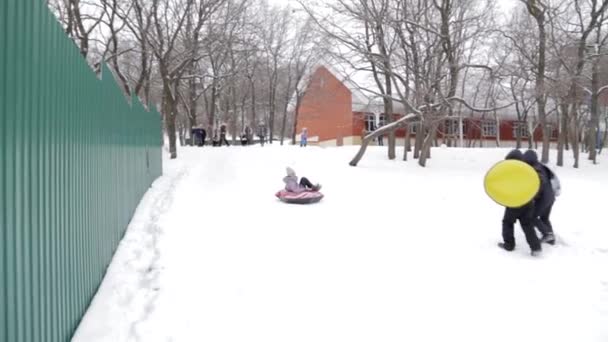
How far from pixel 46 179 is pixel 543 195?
5951mm

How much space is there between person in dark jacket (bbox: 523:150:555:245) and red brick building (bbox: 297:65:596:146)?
25855mm

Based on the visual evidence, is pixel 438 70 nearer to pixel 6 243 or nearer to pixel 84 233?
pixel 84 233

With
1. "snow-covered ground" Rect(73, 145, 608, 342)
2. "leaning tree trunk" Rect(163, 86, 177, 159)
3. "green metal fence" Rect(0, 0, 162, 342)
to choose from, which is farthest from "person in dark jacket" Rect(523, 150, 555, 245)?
"leaning tree trunk" Rect(163, 86, 177, 159)

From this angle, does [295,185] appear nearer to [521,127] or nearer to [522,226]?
[522,226]

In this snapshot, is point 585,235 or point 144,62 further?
point 144,62

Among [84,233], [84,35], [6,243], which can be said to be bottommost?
[84,233]

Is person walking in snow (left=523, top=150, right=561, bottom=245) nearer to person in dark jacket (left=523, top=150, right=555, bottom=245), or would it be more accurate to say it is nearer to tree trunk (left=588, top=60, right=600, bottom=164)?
person in dark jacket (left=523, top=150, right=555, bottom=245)

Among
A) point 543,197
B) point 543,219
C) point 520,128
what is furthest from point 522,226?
point 520,128

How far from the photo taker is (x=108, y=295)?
4.16 meters

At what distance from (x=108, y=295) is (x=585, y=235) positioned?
22.9ft

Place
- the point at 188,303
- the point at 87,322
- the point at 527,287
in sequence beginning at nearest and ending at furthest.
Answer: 1. the point at 87,322
2. the point at 188,303
3. the point at 527,287

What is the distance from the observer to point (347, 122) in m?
36.1

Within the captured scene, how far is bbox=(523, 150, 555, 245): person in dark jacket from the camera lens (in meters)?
6.03

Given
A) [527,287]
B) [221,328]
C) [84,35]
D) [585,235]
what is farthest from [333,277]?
[84,35]
